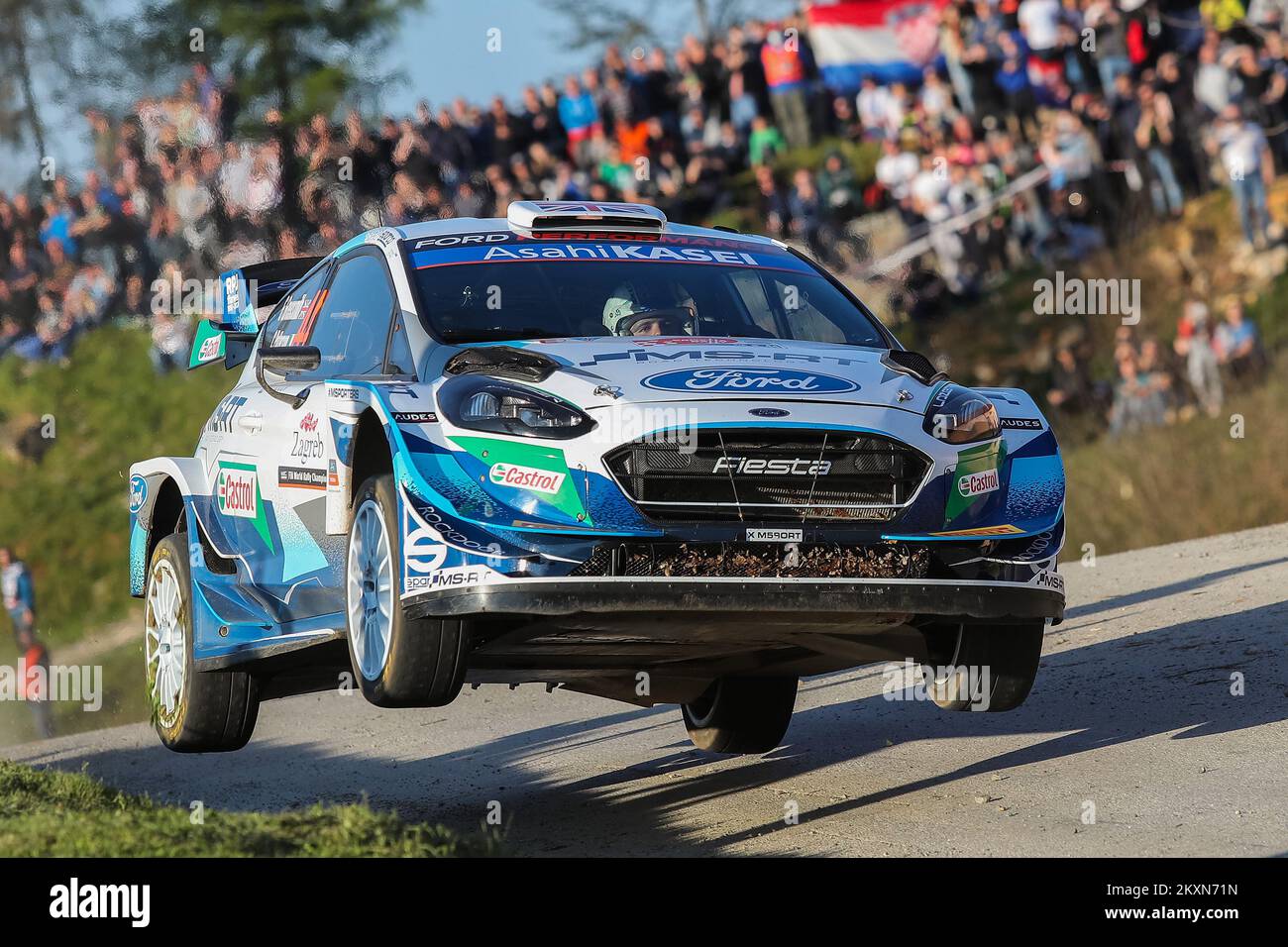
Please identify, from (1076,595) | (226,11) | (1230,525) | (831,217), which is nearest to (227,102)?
(226,11)

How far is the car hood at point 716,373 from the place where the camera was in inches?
227

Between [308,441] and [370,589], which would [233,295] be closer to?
[308,441]

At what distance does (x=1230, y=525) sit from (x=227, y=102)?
48.7 feet

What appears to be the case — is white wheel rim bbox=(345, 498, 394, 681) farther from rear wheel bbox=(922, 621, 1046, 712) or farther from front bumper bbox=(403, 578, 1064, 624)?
rear wheel bbox=(922, 621, 1046, 712)

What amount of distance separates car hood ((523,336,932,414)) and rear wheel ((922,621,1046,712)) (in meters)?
0.91

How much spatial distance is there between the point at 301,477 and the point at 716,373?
5.76 ft

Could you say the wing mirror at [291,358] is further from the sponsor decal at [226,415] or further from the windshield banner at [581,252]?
the sponsor decal at [226,415]

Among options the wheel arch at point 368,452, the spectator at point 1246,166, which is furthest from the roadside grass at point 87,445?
the wheel arch at point 368,452

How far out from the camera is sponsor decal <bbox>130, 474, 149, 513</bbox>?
28.0ft

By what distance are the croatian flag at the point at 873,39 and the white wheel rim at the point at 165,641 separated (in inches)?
679

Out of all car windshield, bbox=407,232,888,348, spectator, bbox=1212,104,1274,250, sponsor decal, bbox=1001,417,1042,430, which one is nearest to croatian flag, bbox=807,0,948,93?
spectator, bbox=1212,104,1274,250

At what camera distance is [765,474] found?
5.71 m
